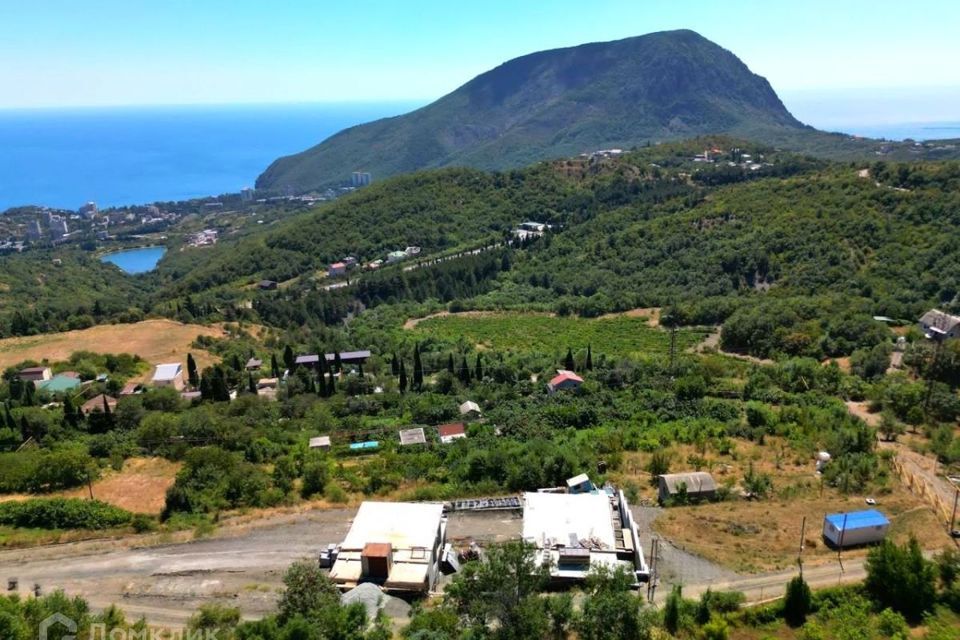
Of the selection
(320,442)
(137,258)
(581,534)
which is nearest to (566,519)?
(581,534)

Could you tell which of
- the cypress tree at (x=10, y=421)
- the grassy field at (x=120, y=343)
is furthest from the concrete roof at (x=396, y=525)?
the grassy field at (x=120, y=343)

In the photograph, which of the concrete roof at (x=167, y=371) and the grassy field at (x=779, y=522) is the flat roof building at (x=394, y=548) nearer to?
the grassy field at (x=779, y=522)

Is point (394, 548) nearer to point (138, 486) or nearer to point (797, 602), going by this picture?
point (797, 602)

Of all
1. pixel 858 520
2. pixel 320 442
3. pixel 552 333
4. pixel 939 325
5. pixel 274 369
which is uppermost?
pixel 858 520

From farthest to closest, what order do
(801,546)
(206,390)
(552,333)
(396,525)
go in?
(552,333), (206,390), (396,525), (801,546)

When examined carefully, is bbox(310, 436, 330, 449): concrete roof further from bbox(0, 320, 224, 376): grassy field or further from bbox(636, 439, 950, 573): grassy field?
bbox(0, 320, 224, 376): grassy field

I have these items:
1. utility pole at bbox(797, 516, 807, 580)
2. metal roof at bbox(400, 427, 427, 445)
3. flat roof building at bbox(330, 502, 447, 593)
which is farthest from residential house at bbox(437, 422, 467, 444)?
utility pole at bbox(797, 516, 807, 580)

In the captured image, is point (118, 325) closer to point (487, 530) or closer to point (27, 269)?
point (487, 530)
